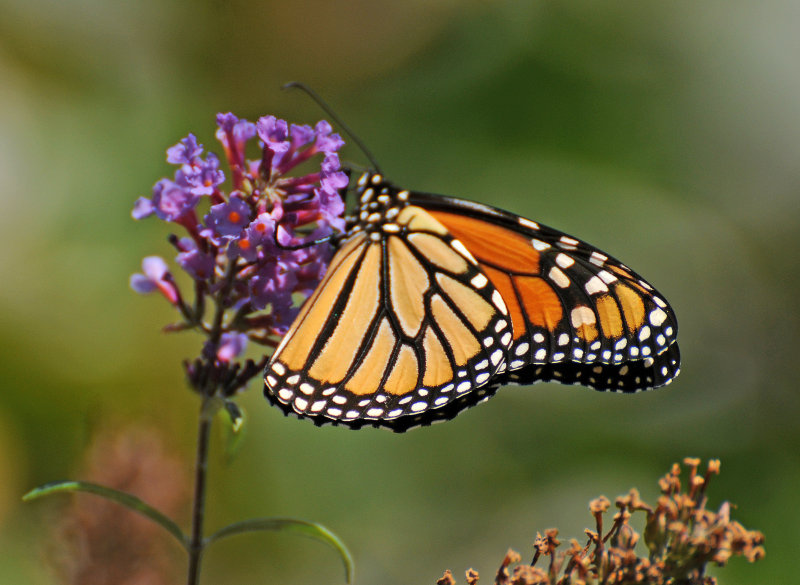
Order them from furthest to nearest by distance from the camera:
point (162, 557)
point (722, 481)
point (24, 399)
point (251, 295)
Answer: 1. point (722, 481)
2. point (24, 399)
3. point (162, 557)
4. point (251, 295)

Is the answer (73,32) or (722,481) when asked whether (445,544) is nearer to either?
(722,481)

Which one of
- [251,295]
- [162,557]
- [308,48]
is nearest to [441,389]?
[251,295]

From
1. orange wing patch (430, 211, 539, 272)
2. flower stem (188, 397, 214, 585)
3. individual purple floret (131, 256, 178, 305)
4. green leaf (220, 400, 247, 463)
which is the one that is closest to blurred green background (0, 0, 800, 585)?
individual purple floret (131, 256, 178, 305)

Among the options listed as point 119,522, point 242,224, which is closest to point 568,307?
point 242,224

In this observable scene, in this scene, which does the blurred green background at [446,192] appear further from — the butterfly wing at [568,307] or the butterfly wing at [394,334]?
the butterfly wing at [568,307]

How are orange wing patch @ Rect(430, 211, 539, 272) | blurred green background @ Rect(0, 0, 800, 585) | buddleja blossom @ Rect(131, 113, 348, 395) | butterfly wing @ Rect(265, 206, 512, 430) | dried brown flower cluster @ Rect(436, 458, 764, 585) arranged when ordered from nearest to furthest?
1. dried brown flower cluster @ Rect(436, 458, 764, 585)
2. buddleja blossom @ Rect(131, 113, 348, 395)
3. butterfly wing @ Rect(265, 206, 512, 430)
4. orange wing patch @ Rect(430, 211, 539, 272)
5. blurred green background @ Rect(0, 0, 800, 585)

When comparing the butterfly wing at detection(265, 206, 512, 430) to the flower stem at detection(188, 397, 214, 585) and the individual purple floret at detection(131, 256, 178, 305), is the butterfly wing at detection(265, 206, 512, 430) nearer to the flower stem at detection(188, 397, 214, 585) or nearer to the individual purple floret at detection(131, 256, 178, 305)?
the flower stem at detection(188, 397, 214, 585)

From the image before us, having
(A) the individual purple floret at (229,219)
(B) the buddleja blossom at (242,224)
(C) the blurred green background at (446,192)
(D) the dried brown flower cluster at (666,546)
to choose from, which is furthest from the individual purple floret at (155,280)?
(C) the blurred green background at (446,192)
